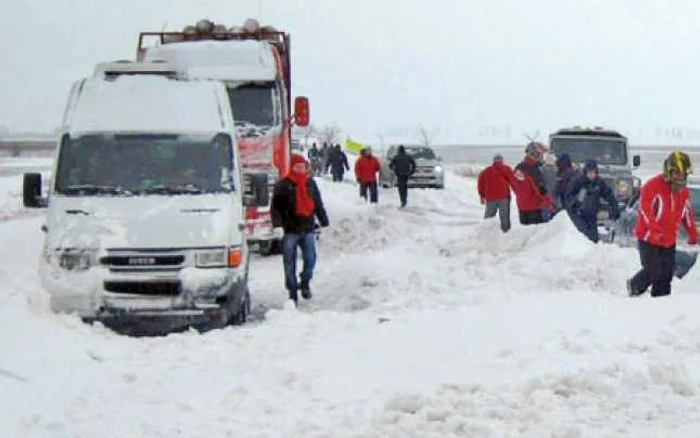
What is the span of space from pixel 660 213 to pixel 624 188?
13788mm

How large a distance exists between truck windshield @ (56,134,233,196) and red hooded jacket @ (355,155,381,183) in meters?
16.0

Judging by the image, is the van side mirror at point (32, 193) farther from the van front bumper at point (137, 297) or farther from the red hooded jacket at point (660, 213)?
the red hooded jacket at point (660, 213)

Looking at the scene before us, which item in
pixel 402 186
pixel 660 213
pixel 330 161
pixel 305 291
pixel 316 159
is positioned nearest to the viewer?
pixel 660 213

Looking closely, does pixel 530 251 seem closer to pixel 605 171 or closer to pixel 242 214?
pixel 242 214

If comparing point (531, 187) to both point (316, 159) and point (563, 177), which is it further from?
point (316, 159)

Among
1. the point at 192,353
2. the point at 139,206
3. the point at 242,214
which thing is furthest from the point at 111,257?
the point at 192,353

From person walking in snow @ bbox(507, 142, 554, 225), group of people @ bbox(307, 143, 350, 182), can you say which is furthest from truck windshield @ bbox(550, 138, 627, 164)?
group of people @ bbox(307, 143, 350, 182)

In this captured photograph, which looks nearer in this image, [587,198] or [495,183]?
[587,198]

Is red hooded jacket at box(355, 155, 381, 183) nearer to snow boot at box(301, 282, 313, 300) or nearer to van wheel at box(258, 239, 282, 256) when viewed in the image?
van wheel at box(258, 239, 282, 256)

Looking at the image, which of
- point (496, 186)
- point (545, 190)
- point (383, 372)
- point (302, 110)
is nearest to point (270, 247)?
point (302, 110)

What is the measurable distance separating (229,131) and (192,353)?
3.91 m

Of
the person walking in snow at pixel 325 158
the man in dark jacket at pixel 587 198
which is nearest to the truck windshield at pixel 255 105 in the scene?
the man in dark jacket at pixel 587 198

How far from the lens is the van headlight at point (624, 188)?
76.3 feet

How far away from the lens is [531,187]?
1581cm
